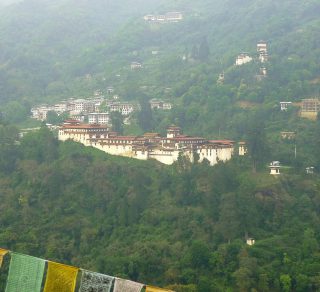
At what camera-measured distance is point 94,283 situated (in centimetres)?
2203

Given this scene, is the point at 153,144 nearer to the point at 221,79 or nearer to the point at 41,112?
the point at 221,79

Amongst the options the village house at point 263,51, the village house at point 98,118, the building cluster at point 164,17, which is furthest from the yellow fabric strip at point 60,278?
the building cluster at point 164,17

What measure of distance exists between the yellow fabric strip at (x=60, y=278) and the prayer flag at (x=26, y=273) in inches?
10.6

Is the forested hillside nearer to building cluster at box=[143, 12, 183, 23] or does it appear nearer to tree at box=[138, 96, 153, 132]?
tree at box=[138, 96, 153, 132]

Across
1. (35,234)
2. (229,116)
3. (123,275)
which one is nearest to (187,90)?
(229,116)

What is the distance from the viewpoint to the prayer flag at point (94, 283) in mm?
21797

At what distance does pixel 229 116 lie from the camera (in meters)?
60.8

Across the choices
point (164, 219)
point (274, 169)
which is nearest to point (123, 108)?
point (274, 169)

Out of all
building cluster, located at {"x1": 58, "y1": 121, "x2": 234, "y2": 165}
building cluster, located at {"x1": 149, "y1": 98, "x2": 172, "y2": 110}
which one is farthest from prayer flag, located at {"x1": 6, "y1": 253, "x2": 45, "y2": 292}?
building cluster, located at {"x1": 149, "y1": 98, "x2": 172, "y2": 110}

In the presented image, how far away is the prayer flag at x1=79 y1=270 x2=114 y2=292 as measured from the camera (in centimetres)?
2180

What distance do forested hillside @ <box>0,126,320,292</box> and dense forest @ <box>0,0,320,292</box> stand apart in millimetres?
81

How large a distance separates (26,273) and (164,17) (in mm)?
86898

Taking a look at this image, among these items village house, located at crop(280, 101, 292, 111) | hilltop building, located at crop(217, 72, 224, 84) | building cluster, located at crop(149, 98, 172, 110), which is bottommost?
village house, located at crop(280, 101, 292, 111)

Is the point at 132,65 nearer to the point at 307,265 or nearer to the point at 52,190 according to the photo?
the point at 52,190
